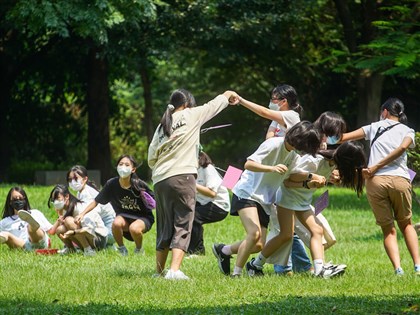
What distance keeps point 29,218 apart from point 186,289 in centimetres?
424

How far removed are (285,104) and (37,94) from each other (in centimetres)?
2224

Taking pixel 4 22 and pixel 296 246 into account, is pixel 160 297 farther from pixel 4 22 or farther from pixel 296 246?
pixel 4 22

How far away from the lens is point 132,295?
945 centimetres

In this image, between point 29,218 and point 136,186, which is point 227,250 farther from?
point 29,218

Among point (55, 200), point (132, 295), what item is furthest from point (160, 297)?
point (55, 200)

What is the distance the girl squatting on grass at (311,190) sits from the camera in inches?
416

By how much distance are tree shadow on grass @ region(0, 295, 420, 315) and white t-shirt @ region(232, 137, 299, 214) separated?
1739 mm

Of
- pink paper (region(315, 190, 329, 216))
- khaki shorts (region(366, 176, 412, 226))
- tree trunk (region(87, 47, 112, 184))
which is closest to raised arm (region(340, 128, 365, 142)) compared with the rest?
khaki shorts (region(366, 176, 412, 226))

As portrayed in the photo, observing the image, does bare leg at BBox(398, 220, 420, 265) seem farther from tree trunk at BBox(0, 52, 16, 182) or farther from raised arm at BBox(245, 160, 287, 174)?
tree trunk at BBox(0, 52, 16, 182)

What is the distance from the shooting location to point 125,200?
13555 mm

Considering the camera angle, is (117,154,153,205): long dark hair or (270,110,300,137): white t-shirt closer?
(270,110,300,137): white t-shirt

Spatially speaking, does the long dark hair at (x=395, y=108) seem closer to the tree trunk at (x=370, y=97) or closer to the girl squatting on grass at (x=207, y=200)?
the girl squatting on grass at (x=207, y=200)

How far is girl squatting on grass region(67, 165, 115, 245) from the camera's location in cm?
1383

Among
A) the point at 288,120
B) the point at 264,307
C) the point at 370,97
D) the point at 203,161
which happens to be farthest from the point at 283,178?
the point at 370,97
